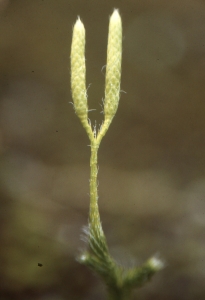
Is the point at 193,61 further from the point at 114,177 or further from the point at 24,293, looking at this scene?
the point at 24,293

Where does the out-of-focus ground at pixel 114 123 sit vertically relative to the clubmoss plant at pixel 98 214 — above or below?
above

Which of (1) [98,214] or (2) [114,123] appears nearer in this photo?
(1) [98,214]

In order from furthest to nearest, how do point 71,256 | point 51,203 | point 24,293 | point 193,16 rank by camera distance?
point 193,16
point 51,203
point 71,256
point 24,293

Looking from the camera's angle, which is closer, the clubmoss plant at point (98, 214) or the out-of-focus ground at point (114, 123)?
the clubmoss plant at point (98, 214)

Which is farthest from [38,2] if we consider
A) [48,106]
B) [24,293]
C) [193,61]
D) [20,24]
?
[24,293]

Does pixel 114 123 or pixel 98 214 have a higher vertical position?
pixel 114 123
